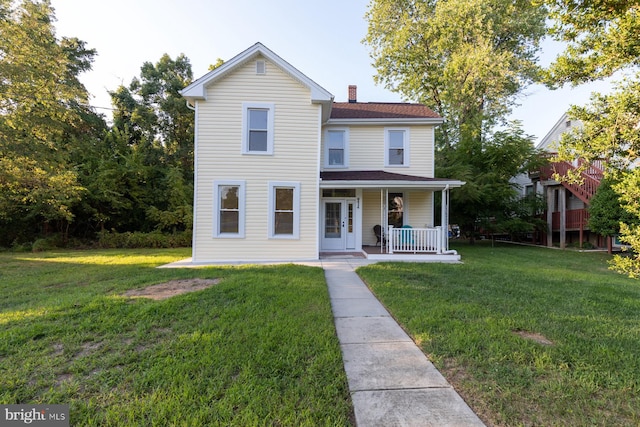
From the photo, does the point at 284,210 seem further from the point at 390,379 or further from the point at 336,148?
A: the point at 390,379

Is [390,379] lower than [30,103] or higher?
lower

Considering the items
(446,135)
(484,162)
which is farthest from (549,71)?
(446,135)

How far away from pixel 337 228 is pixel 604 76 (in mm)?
8633

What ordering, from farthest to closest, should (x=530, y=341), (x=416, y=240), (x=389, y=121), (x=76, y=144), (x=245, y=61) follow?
(x=76, y=144)
(x=389, y=121)
(x=416, y=240)
(x=245, y=61)
(x=530, y=341)

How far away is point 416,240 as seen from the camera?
1004 cm

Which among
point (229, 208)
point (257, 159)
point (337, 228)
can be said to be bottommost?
point (337, 228)

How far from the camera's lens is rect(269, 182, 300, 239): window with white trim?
951cm

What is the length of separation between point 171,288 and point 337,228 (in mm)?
6589

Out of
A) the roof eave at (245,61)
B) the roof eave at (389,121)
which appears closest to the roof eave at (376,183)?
the roof eave at (245,61)

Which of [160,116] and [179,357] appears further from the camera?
[160,116]

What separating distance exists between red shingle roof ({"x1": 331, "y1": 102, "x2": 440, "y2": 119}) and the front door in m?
3.82

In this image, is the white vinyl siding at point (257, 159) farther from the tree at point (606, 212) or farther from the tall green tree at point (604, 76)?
the tree at point (606, 212)

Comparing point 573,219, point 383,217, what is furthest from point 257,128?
point 573,219

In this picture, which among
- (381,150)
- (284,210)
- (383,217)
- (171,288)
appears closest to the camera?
(171,288)
